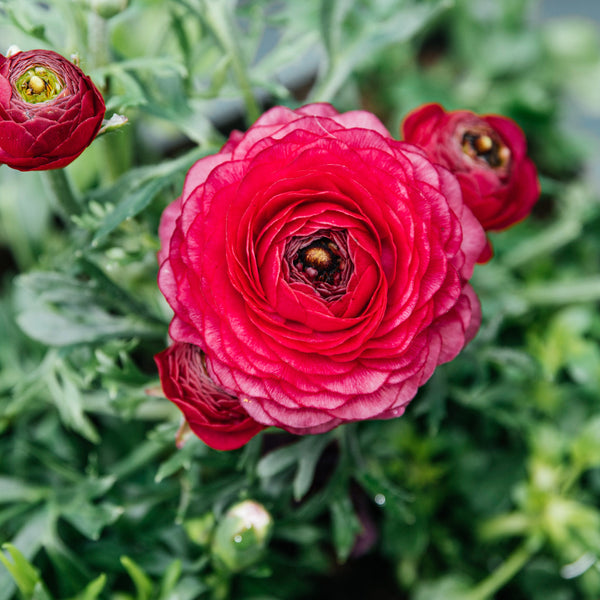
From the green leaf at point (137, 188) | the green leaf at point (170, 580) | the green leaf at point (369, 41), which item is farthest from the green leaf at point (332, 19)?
the green leaf at point (170, 580)

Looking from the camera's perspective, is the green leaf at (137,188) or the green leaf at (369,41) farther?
the green leaf at (369,41)

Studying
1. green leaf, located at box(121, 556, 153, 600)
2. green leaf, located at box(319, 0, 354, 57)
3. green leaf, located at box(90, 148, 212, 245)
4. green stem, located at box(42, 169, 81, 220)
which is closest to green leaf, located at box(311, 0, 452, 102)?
green leaf, located at box(319, 0, 354, 57)

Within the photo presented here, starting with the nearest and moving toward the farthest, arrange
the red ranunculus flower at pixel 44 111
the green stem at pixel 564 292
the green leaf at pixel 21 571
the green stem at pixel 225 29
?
the red ranunculus flower at pixel 44 111
the green leaf at pixel 21 571
the green stem at pixel 225 29
the green stem at pixel 564 292

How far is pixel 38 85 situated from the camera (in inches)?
14.6

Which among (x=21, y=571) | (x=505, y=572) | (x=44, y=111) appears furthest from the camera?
(x=505, y=572)

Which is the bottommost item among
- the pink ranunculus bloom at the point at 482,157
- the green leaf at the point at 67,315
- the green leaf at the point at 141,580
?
the green leaf at the point at 141,580

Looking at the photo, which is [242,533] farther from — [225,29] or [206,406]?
[225,29]

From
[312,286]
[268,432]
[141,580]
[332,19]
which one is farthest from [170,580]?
[332,19]

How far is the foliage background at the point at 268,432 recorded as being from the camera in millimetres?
533

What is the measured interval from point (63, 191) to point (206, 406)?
0.80 ft

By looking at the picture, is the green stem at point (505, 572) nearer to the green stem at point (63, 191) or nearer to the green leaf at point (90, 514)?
the green leaf at point (90, 514)

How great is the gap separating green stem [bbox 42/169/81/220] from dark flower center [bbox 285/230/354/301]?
22cm

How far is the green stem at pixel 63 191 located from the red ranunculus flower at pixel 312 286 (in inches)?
6.6

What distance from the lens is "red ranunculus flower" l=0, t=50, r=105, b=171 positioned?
13.9 inches
